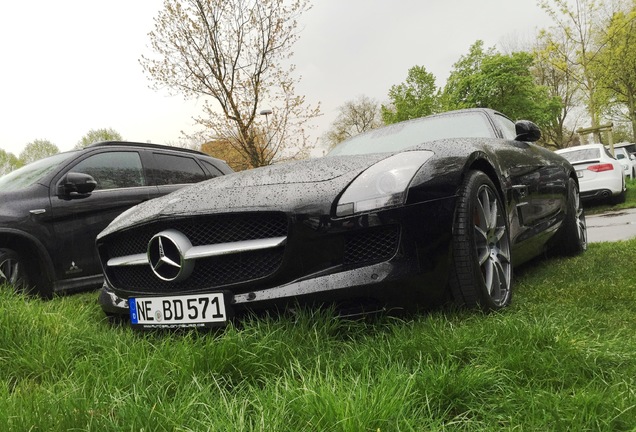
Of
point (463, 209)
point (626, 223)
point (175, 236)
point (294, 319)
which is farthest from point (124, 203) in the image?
point (626, 223)

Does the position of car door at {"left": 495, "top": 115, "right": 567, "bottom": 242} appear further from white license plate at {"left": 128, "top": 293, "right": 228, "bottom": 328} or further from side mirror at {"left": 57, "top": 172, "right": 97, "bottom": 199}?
side mirror at {"left": 57, "top": 172, "right": 97, "bottom": 199}

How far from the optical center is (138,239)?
8.52 ft

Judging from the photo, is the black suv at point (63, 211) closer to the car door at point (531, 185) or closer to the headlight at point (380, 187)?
the headlight at point (380, 187)

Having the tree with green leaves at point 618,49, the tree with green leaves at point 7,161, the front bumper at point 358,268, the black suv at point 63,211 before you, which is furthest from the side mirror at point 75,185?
the tree with green leaves at point 7,161

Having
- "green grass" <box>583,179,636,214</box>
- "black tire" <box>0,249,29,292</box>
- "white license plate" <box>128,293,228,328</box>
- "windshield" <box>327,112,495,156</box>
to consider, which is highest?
"windshield" <box>327,112,495,156</box>

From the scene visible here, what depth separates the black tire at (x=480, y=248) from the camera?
2273 millimetres

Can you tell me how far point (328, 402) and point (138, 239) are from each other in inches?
62.4

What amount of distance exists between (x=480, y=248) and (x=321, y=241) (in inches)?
34.7

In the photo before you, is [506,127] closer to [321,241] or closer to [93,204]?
[321,241]

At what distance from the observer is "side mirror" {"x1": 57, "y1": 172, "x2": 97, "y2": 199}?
412 centimetres

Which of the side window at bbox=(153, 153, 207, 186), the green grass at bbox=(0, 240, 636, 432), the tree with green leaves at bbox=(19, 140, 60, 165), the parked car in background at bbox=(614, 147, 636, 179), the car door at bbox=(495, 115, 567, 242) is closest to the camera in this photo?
the green grass at bbox=(0, 240, 636, 432)

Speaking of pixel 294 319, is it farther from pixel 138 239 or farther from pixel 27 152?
pixel 27 152

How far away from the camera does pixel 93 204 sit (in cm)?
442

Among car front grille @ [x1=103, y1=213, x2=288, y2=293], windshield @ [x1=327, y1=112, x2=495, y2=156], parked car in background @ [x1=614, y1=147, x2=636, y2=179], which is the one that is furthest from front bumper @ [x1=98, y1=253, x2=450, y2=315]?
parked car in background @ [x1=614, y1=147, x2=636, y2=179]
